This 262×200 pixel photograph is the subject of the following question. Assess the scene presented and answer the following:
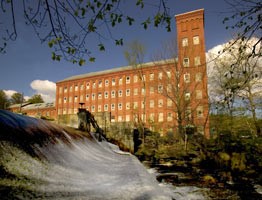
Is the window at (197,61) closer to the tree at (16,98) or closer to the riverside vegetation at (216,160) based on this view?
the riverside vegetation at (216,160)

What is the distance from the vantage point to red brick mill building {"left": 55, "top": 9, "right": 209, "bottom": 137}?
19.7 meters

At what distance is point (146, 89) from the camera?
1430 inches

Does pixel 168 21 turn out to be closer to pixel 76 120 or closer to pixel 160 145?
pixel 76 120

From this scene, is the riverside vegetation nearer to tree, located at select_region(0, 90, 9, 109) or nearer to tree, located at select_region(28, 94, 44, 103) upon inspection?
tree, located at select_region(0, 90, 9, 109)

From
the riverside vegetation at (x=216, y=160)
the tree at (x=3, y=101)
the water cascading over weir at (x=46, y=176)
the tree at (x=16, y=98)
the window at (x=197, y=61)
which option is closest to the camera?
the water cascading over weir at (x=46, y=176)

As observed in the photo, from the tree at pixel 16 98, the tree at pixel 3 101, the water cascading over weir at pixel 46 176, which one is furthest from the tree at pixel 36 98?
the water cascading over weir at pixel 46 176

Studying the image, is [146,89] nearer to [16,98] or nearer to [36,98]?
[36,98]

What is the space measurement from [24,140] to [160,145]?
46.6 feet

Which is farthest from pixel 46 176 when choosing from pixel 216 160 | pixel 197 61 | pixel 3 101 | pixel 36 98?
pixel 36 98

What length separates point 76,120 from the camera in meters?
13.9

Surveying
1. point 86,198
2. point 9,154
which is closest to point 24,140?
point 9,154

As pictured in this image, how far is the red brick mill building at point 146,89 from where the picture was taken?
1972 centimetres

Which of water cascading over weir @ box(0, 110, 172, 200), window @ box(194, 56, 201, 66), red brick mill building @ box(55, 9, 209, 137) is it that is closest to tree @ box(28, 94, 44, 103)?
red brick mill building @ box(55, 9, 209, 137)

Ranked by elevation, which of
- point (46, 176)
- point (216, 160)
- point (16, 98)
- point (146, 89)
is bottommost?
point (216, 160)
